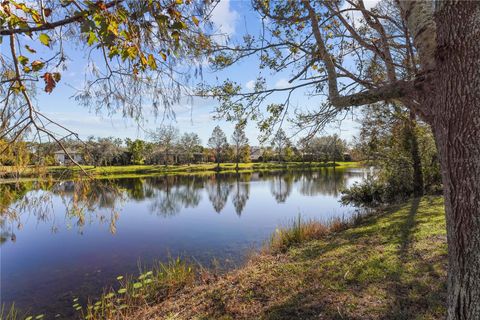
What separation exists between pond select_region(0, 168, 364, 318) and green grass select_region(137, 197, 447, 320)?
1.98 meters

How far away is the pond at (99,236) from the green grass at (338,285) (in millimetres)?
1983

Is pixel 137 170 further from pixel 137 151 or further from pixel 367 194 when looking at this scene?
pixel 367 194

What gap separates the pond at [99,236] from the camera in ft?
7.79

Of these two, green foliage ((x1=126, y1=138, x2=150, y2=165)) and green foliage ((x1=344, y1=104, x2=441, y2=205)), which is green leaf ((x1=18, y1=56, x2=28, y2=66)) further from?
green foliage ((x1=126, y1=138, x2=150, y2=165))

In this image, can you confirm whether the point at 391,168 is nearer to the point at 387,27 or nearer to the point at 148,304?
the point at 387,27

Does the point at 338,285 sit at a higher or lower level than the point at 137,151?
lower

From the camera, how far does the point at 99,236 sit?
11000mm

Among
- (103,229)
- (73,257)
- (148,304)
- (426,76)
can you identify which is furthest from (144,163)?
(426,76)

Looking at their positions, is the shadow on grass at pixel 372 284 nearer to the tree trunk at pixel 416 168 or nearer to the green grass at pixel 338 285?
the green grass at pixel 338 285

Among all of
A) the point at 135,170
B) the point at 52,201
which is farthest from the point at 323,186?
the point at 135,170

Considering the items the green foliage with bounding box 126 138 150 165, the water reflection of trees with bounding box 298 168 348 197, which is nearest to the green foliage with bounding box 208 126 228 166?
the green foliage with bounding box 126 138 150 165

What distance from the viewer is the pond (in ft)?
7.79

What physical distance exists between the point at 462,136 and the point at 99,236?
12.3m

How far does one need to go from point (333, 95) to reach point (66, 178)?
3078 mm
